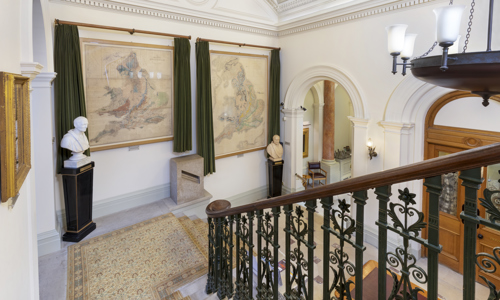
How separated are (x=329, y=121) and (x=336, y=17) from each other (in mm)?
4855

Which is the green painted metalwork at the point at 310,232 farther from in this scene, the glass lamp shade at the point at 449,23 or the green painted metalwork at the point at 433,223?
the glass lamp shade at the point at 449,23

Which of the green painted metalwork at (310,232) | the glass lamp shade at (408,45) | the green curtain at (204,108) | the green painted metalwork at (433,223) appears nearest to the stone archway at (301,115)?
the green curtain at (204,108)

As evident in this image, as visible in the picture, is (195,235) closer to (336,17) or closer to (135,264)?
(135,264)

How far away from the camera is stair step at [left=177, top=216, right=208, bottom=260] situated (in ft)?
13.9

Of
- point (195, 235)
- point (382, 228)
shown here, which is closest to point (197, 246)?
point (195, 235)

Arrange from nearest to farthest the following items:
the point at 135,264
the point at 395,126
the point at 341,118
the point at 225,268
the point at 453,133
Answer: the point at 225,268 < the point at 135,264 < the point at 453,133 < the point at 395,126 < the point at 341,118

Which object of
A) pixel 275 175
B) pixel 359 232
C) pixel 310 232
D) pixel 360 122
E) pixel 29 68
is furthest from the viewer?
pixel 275 175

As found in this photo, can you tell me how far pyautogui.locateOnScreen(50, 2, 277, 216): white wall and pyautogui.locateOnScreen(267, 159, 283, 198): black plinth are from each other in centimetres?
117

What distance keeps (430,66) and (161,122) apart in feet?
16.6

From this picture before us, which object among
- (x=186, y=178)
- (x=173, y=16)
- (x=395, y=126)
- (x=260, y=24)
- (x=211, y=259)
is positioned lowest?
(x=211, y=259)

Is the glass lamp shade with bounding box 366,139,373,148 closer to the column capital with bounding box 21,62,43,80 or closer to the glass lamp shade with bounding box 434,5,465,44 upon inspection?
the glass lamp shade with bounding box 434,5,465,44

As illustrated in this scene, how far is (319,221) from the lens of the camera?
647cm

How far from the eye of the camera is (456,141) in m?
4.72

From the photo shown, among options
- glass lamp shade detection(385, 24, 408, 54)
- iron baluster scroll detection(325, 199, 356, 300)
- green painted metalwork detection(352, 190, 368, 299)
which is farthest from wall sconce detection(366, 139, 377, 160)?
green painted metalwork detection(352, 190, 368, 299)
